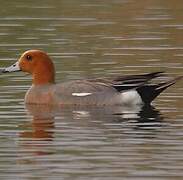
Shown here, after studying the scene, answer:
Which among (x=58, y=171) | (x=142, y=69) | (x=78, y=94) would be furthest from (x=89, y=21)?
(x=58, y=171)

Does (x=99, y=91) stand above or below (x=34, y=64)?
below

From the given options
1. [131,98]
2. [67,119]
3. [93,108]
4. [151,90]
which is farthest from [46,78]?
[67,119]

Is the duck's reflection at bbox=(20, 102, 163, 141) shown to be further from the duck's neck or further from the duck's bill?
the duck's bill

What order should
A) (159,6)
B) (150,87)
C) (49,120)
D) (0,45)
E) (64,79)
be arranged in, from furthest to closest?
1. (159,6)
2. (0,45)
3. (64,79)
4. (150,87)
5. (49,120)

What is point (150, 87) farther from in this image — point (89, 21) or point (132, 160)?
point (89, 21)

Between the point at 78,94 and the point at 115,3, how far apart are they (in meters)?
9.98

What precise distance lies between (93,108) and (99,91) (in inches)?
11.0

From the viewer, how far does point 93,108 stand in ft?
55.7

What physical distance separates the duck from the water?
0.61 feet

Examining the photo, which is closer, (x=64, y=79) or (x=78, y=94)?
(x=78, y=94)

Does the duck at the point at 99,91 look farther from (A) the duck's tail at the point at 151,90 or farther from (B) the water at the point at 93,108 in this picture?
(B) the water at the point at 93,108

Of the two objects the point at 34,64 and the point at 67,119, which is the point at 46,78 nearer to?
the point at 34,64

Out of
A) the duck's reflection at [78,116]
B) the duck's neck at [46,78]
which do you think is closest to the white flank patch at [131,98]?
the duck's reflection at [78,116]

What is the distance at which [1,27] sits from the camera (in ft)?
76.9
